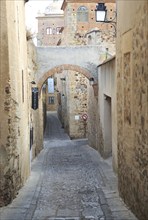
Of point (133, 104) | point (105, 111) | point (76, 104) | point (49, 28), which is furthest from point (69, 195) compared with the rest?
point (49, 28)

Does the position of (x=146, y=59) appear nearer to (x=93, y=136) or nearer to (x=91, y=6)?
(x=93, y=136)

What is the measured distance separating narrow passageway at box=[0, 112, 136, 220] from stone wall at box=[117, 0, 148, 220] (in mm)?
536

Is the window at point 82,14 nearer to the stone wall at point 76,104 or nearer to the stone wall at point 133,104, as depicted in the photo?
the stone wall at point 76,104

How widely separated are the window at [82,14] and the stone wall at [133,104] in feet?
73.2

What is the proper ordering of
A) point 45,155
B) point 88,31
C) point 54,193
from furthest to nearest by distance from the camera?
1. point 88,31
2. point 45,155
3. point 54,193

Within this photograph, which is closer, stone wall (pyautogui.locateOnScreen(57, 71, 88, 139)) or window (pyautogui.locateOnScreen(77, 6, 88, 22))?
stone wall (pyautogui.locateOnScreen(57, 71, 88, 139))

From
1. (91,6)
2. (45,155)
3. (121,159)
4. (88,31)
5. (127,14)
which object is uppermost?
(91,6)

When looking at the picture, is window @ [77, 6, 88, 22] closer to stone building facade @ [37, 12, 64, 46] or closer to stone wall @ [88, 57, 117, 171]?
stone wall @ [88, 57, 117, 171]

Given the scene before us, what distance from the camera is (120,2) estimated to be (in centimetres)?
945

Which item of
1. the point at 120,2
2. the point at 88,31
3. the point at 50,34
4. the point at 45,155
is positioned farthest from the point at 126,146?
the point at 50,34

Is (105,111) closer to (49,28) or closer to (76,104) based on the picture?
(76,104)

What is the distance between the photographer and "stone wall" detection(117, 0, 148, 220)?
22.8ft

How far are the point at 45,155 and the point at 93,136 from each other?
319 centimetres

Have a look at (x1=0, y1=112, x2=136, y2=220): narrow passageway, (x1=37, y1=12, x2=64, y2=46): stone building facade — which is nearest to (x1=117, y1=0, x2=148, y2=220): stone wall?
(x1=0, y1=112, x2=136, y2=220): narrow passageway
